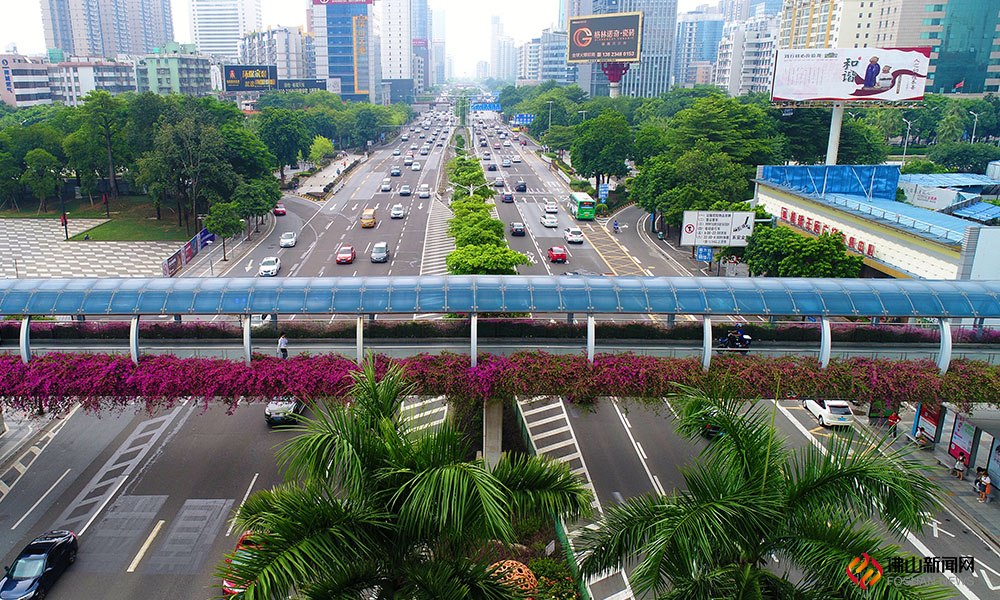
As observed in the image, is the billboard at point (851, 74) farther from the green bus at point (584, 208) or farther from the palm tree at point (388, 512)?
the palm tree at point (388, 512)

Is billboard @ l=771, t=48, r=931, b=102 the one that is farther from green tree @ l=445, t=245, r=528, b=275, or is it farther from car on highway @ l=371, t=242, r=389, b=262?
car on highway @ l=371, t=242, r=389, b=262

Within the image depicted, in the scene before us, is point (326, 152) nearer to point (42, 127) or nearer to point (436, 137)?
point (42, 127)

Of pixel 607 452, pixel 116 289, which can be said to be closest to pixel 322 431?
pixel 116 289

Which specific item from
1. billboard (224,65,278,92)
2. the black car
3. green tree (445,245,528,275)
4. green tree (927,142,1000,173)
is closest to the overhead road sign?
green tree (445,245,528,275)

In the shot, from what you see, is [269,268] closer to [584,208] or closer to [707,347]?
[584,208]

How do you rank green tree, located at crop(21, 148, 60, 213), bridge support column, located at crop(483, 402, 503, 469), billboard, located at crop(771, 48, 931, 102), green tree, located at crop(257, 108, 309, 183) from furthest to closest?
green tree, located at crop(257, 108, 309, 183) < green tree, located at crop(21, 148, 60, 213) < billboard, located at crop(771, 48, 931, 102) < bridge support column, located at crop(483, 402, 503, 469)
